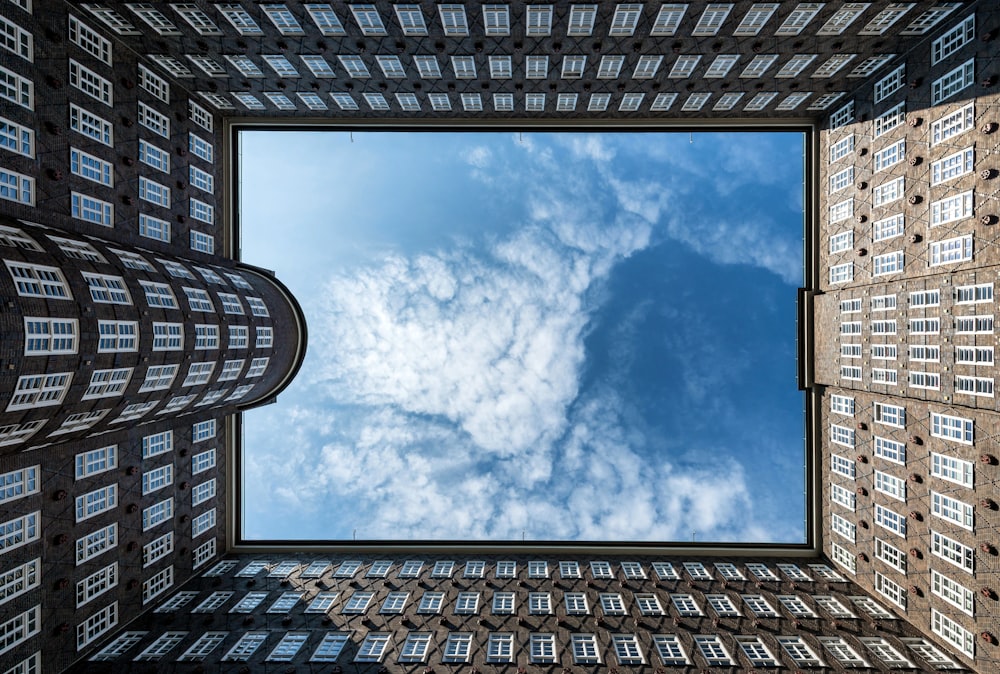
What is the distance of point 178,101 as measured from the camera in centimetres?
4588

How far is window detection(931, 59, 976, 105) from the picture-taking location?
3253 centimetres

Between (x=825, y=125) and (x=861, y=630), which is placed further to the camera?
(x=825, y=125)

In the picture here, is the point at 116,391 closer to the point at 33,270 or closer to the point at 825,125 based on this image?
the point at 33,270

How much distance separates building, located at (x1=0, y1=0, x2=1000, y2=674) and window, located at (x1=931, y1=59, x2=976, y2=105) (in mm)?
208

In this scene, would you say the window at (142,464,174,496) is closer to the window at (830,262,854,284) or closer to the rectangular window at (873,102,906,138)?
the window at (830,262,854,284)

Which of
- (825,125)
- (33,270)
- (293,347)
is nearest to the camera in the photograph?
(33,270)

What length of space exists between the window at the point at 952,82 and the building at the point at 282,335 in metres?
0.21

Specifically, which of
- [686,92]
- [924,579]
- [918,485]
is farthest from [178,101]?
[924,579]

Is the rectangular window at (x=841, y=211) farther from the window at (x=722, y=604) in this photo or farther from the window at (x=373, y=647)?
the window at (x=373, y=647)

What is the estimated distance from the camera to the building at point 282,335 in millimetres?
31453

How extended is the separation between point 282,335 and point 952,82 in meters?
63.8

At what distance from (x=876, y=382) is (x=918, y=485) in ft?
28.8

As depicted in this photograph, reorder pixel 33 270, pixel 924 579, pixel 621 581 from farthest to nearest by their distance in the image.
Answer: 1. pixel 621 581
2. pixel 924 579
3. pixel 33 270

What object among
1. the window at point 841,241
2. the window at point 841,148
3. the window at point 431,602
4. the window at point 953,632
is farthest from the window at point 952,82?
the window at point 431,602
